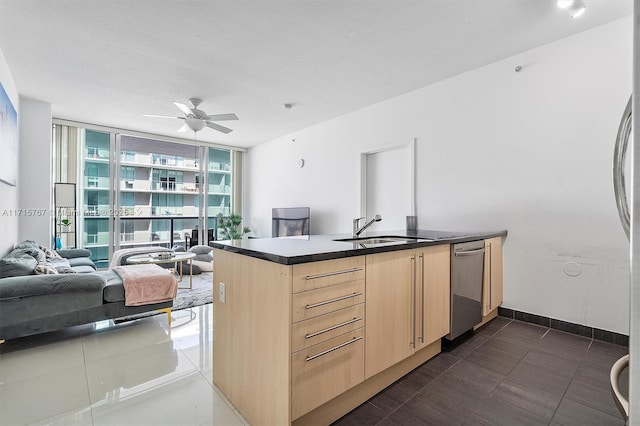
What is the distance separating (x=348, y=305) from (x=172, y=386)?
1.37m

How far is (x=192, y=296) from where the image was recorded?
403 centimetres

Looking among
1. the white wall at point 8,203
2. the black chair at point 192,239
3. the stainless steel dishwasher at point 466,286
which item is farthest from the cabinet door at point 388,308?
the black chair at point 192,239

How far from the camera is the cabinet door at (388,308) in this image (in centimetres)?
177

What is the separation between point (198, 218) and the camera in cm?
725

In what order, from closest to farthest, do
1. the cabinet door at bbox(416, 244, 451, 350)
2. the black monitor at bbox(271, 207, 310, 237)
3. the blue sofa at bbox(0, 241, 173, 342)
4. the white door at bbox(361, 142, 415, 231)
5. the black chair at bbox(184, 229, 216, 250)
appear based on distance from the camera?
the cabinet door at bbox(416, 244, 451, 350), the blue sofa at bbox(0, 241, 173, 342), the white door at bbox(361, 142, 415, 231), the black monitor at bbox(271, 207, 310, 237), the black chair at bbox(184, 229, 216, 250)

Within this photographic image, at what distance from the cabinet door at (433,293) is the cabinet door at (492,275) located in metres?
0.73

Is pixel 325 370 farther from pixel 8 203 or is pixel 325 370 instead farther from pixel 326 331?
pixel 8 203

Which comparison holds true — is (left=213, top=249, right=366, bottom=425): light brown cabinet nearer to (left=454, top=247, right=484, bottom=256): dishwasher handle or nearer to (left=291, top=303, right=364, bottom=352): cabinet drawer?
(left=291, top=303, right=364, bottom=352): cabinet drawer

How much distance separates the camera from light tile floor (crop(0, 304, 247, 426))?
174 centimetres

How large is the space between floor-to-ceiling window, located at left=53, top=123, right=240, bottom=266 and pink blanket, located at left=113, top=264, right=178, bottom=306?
365 centimetres

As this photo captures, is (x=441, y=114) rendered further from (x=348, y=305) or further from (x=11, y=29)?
(x=11, y=29)

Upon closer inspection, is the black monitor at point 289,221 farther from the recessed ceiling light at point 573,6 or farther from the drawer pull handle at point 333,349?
the recessed ceiling light at point 573,6

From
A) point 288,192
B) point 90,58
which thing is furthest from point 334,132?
point 90,58

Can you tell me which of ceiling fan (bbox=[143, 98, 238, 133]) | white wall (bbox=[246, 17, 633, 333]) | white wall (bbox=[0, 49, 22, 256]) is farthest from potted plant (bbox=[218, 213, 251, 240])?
white wall (bbox=[246, 17, 633, 333])
